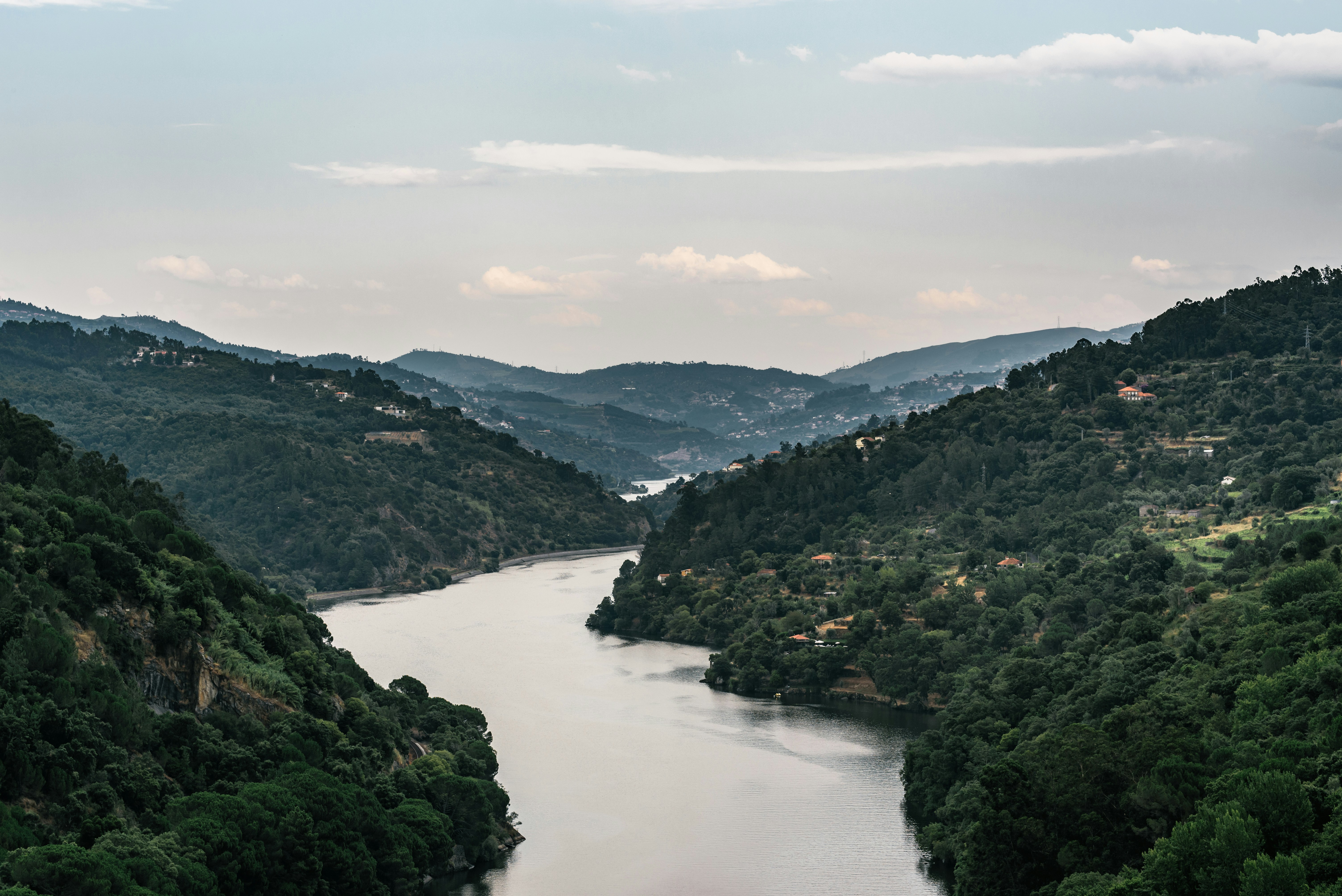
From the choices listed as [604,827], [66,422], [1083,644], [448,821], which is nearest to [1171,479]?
[1083,644]

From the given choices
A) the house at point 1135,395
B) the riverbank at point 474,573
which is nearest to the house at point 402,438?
the riverbank at point 474,573

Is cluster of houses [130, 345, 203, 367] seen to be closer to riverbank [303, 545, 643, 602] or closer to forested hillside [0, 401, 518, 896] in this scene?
riverbank [303, 545, 643, 602]

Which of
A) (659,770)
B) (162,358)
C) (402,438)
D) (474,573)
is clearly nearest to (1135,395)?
(659,770)

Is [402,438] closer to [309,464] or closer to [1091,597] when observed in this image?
[309,464]

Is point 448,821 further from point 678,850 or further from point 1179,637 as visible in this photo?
point 1179,637

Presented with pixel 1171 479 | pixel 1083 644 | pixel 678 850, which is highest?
pixel 1171 479

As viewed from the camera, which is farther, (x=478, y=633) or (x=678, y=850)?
(x=478, y=633)
